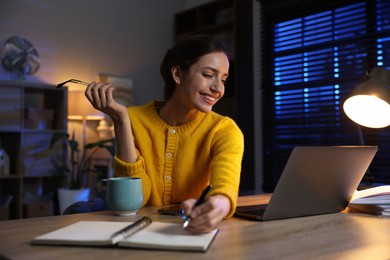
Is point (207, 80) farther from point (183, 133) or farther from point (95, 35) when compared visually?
point (95, 35)

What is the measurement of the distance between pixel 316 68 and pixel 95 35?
2.13 m

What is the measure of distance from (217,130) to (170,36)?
361 centimetres

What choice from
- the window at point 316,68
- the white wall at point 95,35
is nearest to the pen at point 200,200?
the window at point 316,68

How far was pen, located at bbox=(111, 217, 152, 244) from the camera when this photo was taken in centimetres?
69

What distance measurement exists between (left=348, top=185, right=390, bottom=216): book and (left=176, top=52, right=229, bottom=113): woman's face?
0.48 metres

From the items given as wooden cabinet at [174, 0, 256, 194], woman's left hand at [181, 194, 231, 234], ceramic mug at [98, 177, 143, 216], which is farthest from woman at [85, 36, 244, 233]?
wooden cabinet at [174, 0, 256, 194]

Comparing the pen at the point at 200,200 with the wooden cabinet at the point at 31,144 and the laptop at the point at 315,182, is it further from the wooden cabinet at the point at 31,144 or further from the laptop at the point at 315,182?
the wooden cabinet at the point at 31,144

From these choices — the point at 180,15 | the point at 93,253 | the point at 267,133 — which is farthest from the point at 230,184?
the point at 180,15

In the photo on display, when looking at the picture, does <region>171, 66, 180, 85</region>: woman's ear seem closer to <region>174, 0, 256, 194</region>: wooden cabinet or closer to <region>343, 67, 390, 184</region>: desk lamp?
<region>343, 67, 390, 184</region>: desk lamp

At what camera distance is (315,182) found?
0.98 meters

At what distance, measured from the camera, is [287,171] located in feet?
2.95

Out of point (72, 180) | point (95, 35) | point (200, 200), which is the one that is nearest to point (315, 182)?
point (200, 200)

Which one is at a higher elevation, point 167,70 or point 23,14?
point 23,14

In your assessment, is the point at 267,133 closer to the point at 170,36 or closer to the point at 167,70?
the point at 170,36
